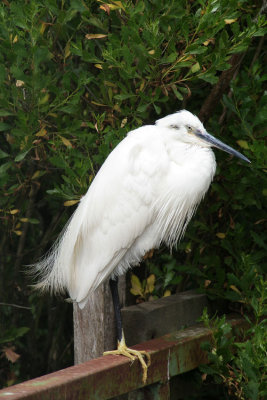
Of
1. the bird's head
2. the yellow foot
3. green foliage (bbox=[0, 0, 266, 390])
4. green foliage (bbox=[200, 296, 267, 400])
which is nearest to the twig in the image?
green foliage (bbox=[0, 0, 266, 390])

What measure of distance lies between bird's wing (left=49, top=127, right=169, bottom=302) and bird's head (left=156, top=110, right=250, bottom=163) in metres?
0.11

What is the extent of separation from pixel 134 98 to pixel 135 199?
16.8 inches

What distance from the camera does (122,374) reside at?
248cm

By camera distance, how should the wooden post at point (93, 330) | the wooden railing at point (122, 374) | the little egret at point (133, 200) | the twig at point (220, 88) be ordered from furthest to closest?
the twig at point (220, 88)
the wooden post at point (93, 330)
the little egret at point (133, 200)
the wooden railing at point (122, 374)

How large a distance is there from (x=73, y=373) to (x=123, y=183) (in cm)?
93

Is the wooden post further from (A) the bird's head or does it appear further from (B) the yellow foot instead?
(A) the bird's head

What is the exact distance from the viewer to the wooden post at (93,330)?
2.98 meters

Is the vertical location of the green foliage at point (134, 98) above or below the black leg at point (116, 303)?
above

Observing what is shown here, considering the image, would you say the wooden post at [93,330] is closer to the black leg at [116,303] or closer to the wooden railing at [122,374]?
the black leg at [116,303]

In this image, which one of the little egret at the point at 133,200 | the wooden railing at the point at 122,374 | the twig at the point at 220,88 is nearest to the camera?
the wooden railing at the point at 122,374

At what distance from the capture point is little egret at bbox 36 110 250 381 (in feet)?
9.23

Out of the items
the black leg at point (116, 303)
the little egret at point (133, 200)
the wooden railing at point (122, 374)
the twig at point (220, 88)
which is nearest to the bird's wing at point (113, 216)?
the little egret at point (133, 200)

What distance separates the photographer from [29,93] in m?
2.87

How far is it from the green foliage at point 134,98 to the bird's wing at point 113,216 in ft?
0.32
